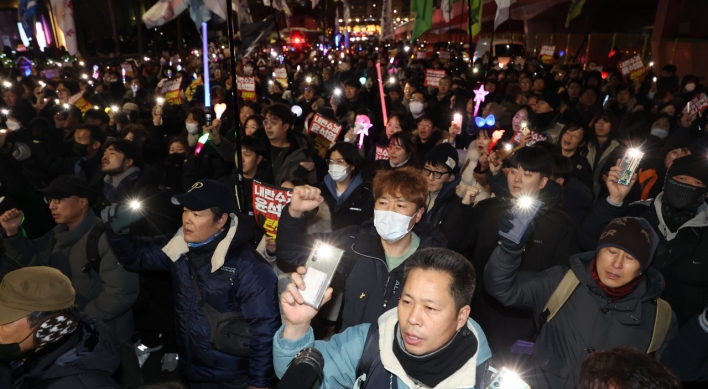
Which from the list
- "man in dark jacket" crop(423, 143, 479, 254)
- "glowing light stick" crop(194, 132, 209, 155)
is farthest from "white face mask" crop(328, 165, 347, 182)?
"glowing light stick" crop(194, 132, 209, 155)

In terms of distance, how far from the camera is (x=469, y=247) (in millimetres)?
4520

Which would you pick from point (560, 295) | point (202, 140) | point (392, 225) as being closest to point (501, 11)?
point (202, 140)

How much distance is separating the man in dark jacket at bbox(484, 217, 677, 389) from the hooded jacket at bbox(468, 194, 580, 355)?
37.0 inches

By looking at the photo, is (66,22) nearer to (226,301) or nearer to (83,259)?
(83,259)

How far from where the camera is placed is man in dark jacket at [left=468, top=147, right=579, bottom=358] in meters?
3.88

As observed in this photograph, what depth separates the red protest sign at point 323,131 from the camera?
7.32m

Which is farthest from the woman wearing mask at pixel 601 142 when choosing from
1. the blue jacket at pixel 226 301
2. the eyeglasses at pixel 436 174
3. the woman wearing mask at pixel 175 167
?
the woman wearing mask at pixel 175 167

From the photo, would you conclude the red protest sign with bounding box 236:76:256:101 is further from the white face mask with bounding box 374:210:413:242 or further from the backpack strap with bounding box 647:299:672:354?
the backpack strap with bounding box 647:299:672:354

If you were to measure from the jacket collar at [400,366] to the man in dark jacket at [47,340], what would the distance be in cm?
138

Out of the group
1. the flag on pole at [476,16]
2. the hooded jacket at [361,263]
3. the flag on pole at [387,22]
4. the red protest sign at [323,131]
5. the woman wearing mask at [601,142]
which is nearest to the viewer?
the hooded jacket at [361,263]

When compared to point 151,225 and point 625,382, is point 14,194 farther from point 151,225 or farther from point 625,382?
point 625,382

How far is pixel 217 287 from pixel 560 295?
81.6 inches

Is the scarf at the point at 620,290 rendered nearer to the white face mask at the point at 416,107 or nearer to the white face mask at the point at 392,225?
the white face mask at the point at 392,225

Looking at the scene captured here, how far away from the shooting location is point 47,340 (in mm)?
2438
